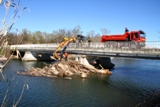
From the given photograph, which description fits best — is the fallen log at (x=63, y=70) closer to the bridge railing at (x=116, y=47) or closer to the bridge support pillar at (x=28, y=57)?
the bridge railing at (x=116, y=47)

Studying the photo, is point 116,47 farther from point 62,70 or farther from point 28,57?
point 28,57

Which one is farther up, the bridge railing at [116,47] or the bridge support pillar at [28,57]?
the bridge railing at [116,47]

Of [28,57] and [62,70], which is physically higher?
[28,57]

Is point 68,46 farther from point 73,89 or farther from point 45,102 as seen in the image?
point 45,102

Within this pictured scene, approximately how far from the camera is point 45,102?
15914mm

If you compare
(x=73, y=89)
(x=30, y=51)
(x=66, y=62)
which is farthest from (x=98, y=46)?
(x=30, y=51)

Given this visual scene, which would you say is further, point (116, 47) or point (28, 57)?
point (28, 57)

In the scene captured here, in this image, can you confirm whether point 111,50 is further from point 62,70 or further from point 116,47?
point 62,70

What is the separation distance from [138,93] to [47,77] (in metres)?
13.7

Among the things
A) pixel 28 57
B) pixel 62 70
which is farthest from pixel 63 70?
pixel 28 57

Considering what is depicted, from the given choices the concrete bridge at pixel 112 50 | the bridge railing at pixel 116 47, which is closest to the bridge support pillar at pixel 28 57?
the concrete bridge at pixel 112 50

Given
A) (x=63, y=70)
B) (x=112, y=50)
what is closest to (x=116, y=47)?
(x=112, y=50)

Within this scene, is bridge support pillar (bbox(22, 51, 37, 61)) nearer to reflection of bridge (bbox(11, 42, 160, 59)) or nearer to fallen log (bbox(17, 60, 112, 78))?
reflection of bridge (bbox(11, 42, 160, 59))

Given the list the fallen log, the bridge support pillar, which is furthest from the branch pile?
the bridge support pillar
